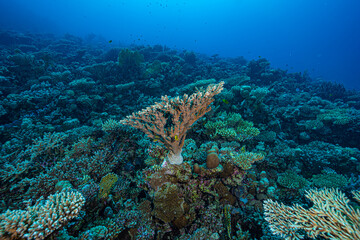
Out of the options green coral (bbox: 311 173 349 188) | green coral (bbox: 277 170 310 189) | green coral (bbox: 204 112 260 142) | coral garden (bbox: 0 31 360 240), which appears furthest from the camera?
green coral (bbox: 204 112 260 142)

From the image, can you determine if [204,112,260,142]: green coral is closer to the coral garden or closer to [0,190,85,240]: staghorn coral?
the coral garden

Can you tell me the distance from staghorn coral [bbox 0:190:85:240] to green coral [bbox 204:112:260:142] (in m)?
4.27

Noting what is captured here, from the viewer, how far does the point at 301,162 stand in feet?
17.3

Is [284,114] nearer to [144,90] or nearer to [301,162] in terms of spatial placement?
[301,162]

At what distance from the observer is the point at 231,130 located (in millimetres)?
5117

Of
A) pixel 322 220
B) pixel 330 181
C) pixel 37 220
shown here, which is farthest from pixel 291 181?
pixel 37 220

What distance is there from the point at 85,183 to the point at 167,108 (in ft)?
9.05

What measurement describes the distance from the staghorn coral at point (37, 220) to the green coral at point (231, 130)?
427 centimetres

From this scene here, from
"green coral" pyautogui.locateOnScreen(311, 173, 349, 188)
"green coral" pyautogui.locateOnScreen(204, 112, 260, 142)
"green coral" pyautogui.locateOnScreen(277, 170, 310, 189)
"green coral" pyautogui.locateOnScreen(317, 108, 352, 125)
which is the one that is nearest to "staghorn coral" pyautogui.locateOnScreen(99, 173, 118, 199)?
"green coral" pyautogui.locateOnScreen(204, 112, 260, 142)

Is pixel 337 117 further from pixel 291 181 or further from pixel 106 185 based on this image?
pixel 106 185

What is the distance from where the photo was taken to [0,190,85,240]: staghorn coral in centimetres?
178

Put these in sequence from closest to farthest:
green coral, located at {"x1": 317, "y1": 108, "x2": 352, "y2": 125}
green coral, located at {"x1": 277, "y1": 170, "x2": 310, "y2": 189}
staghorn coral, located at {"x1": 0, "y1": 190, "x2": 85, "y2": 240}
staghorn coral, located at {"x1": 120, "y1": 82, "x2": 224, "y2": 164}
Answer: staghorn coral, located at {"x1": 0, "y1": 190, "x2": 85, "y2": 240} < staghorn coral, located at {"x1": 120, "y1": 82, "x2": 224, "y2": 164} < green coral, located at {"x1": 277, "y1": 170, "x2": 310, "y2": 189} < green coral, located at {"x1": 317, "y1": 108, "x2": 352, "y2": 125}

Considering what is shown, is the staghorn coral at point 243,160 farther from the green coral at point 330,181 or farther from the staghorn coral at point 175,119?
the green coral at point 330,181

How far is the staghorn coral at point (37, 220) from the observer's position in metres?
1.78
